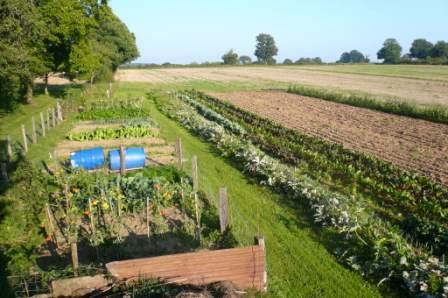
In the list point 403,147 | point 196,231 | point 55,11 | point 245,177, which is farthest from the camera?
point 55,11

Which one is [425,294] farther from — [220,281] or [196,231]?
[196,231]

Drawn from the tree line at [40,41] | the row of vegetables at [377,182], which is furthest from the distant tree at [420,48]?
the row of vegetables at [377,182]

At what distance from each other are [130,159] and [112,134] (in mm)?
7163

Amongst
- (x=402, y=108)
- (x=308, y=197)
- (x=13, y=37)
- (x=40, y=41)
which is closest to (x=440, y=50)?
(x=402, y=108)

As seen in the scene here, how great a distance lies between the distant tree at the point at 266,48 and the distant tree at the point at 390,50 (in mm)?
46281

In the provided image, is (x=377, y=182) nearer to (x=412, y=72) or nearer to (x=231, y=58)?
(x=412, y=72)

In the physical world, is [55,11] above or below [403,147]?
above

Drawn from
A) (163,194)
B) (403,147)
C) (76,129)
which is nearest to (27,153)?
(76,129)

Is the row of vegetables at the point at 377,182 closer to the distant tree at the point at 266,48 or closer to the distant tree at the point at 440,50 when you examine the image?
the distant tree at the point at 440,50

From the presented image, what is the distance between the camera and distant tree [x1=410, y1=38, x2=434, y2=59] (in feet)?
429

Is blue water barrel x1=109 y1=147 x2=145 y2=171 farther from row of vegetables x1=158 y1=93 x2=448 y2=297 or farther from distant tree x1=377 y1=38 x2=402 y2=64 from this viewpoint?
distant tree x1=377 y1=38 x2=402 y2=64

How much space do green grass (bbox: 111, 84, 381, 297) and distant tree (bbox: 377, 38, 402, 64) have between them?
141586 mm

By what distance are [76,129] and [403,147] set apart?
16097mm

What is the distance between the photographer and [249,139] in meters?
20.3
